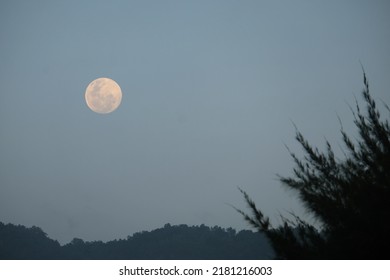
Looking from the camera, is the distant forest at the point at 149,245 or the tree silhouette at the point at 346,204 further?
the distant forest at the point at 149,245

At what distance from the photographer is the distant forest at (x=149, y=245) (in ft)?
505

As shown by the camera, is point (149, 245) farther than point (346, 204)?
Yes

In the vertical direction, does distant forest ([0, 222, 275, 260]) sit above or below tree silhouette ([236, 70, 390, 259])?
above

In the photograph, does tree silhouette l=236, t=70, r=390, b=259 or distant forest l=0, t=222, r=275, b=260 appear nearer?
tree silhouette l=236, t=70, r=390, b=259

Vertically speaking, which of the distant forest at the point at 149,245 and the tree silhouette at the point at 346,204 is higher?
the distant forest at the point at 149,245

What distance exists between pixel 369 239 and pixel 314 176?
1.99 m

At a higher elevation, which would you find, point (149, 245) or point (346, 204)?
point (149, 245)

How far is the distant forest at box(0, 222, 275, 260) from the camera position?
15388cm

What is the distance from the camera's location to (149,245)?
17400 centimetres
